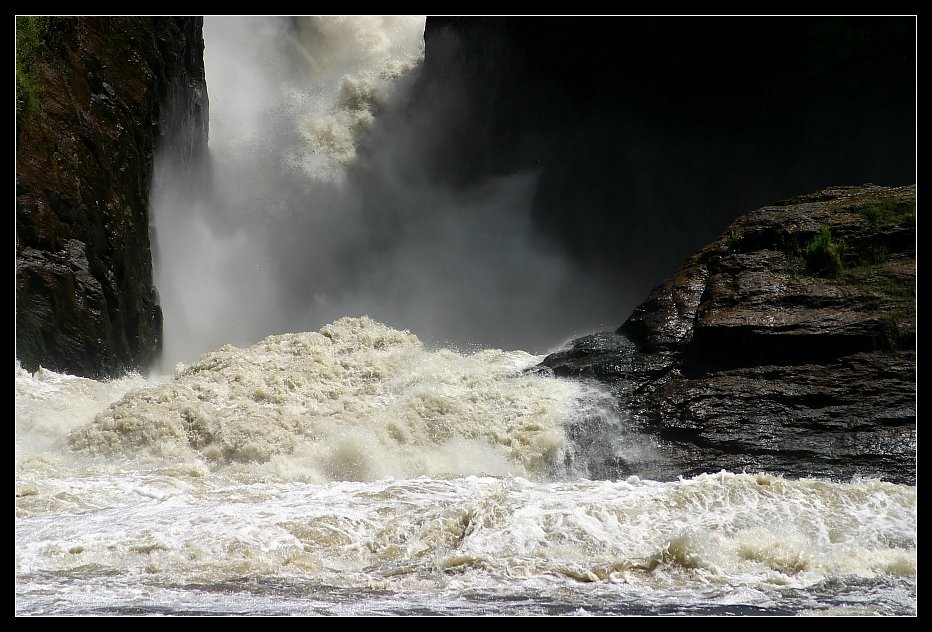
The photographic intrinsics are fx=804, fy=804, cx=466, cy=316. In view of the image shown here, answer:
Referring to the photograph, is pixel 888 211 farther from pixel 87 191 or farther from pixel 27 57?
pixel 27 57

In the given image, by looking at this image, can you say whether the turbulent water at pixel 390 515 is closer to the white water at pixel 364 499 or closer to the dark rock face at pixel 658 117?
the white water at pixel 364 499

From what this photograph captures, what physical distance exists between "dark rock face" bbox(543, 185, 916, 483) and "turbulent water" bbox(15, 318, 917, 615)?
969 mm

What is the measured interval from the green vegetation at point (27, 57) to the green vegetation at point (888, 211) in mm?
12292

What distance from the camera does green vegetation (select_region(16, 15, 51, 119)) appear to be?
11.6 m

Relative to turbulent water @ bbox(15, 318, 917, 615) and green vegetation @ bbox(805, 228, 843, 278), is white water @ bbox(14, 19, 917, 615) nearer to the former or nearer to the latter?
turbulent water @ bbox(15, 318, 917, 615)

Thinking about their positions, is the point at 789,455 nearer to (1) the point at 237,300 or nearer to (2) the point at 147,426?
(2) the point at 147,426

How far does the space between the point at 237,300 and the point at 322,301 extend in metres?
2.71

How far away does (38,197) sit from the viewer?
1139 cm

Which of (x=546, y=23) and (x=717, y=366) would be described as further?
(x=546, y=23)

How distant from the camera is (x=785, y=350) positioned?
34.9 ft

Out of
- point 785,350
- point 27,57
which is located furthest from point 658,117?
point 27,57

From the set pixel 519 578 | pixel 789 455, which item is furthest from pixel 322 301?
pixel 519 578

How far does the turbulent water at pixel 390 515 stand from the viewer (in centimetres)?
507

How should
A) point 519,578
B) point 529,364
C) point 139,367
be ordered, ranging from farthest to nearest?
point 139,367 < point 529,364 < point 519,578
